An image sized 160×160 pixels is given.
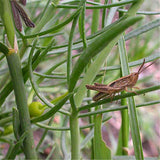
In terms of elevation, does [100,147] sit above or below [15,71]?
below

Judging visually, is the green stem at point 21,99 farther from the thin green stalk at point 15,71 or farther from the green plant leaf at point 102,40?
the green plant leaf at point 102,40

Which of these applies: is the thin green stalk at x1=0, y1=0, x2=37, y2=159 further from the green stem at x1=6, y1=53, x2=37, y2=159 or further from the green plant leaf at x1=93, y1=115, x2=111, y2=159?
the green plant leaf at x1=93, y1=115, x2=111, y2=159

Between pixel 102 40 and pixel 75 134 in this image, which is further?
pixel 75 134

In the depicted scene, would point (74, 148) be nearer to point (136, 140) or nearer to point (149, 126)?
point (136, 140)

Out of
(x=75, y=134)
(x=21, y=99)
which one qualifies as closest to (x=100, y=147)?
(x=75, y=134)

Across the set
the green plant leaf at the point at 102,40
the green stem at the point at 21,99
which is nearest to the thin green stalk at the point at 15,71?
the green stem at the point at 21,99

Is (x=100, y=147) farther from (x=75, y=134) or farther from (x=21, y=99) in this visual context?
(x=21, y=99)

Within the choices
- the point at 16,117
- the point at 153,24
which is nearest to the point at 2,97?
the point at 16,117

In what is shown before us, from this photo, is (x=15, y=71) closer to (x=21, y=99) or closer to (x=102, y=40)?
(x=21, y=99)
